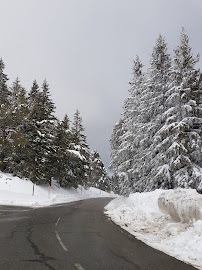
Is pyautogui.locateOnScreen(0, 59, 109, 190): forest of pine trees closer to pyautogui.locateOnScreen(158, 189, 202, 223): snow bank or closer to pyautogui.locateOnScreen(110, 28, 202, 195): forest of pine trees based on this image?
pyautogui.locateOnScreen(110, 28, 202, 195): forest of pine trees

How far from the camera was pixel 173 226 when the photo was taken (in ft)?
31.9

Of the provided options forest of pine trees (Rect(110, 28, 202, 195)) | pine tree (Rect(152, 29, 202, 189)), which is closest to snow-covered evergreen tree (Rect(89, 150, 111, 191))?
forest of pine trees (Rect(110, 28, 202, 195))

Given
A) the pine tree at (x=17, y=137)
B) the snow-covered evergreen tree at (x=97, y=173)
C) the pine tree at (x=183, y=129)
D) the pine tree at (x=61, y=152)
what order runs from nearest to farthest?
1. the pine tree at (x=183, y=129)
2. the pine tree at (x=17, y=137)
3. the pine tree at (x=61, y=152)
4. the snow-covered evergreen tree at (x=97, y=173)

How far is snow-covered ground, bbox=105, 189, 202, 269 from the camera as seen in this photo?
713 centimetres

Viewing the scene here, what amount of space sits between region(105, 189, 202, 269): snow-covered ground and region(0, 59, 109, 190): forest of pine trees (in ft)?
73.7

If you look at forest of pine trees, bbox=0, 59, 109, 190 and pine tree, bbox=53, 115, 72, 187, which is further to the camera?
pine tree, bbox=53, 115, 72, 187

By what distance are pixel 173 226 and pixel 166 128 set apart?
12.3m

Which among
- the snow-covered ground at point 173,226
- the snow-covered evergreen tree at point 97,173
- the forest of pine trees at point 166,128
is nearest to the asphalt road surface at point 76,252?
the snow-covered ground at point 173,226

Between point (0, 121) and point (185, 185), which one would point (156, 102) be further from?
point (0, 121)

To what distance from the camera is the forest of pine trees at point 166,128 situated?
66.4 feet

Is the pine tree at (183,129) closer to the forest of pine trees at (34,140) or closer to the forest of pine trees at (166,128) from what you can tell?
the forest of pine trees at (166,128)

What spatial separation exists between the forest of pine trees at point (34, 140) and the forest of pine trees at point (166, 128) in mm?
11875

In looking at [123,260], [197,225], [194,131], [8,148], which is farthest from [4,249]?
[8,148]

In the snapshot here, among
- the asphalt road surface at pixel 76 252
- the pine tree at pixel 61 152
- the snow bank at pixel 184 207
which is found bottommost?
the asphalt road surface at pixel 76 252
